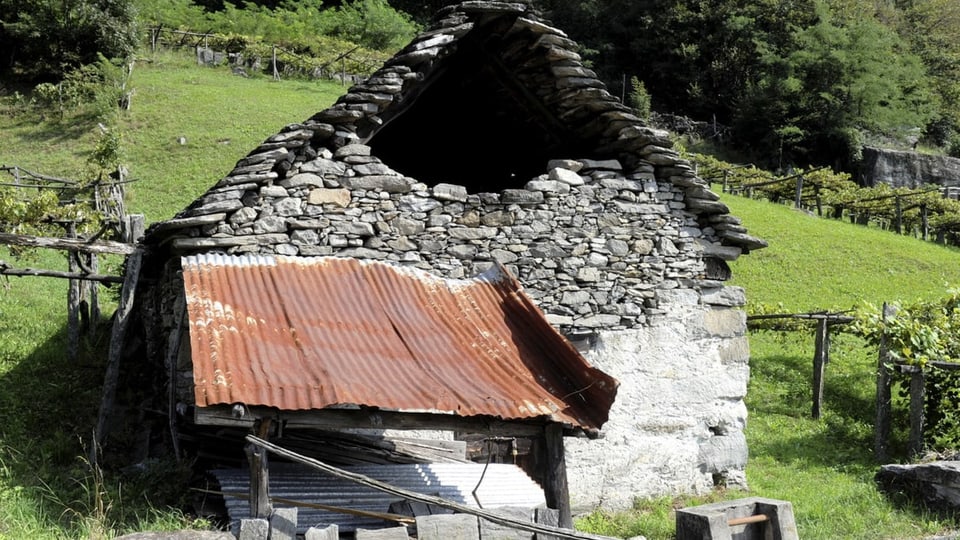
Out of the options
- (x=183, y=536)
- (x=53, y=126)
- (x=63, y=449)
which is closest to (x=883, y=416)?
(x=183, y=536)

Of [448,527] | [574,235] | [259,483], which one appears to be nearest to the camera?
[448,527]

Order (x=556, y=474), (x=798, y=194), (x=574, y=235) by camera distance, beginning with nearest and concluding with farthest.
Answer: (x=556, y=474), (x=574, y=235), (x=798, y=194)

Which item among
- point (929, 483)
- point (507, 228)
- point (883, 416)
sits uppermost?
point (507, 228)

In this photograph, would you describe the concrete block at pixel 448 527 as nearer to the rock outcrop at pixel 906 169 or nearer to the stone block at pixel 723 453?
the stone block at pixel 723 453

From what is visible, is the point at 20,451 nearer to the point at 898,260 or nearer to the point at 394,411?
the point at 394,411

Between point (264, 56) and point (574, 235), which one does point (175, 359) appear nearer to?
point (574, 235)

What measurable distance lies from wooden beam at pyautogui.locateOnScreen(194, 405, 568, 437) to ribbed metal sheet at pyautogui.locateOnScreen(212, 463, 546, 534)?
46cm

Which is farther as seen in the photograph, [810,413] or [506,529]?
[810,413]

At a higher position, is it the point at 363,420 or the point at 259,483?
the point at 363,420

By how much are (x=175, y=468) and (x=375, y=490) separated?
176 cm

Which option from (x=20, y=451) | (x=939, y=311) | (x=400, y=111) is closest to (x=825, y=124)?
(x=939, y=311)

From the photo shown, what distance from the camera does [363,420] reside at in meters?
6.08

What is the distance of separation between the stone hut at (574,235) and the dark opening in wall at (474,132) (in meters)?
0.12

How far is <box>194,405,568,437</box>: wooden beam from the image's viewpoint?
5609 millimetres
